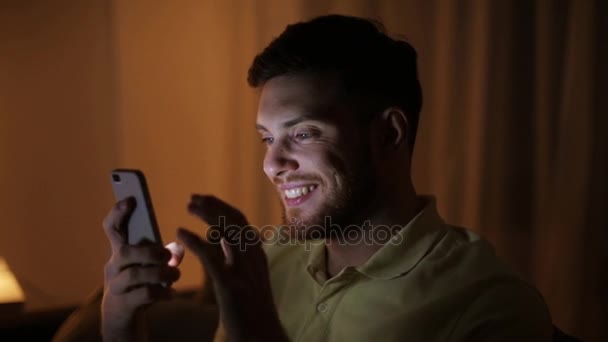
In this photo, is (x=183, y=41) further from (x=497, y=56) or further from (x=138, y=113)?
(x=497, y=56)

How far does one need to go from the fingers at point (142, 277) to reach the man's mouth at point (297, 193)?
0.82ft

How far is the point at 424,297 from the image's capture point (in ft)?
3.04

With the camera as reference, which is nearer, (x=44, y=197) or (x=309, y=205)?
(x=309, y=205)

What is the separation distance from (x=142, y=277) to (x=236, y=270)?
0.19 m

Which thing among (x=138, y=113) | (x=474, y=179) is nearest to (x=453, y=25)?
(x=474, y=179)

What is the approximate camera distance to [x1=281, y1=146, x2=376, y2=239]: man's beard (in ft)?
3.23

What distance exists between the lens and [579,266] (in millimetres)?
1801

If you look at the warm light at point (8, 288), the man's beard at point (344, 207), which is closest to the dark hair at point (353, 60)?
the man's beard at point (344, 207)

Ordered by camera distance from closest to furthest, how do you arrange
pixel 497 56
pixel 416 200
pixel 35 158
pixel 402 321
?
pixel 402 321 → pixel 416 200 → pixel 35 158 → pixel 497 56

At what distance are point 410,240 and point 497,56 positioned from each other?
3.26ft

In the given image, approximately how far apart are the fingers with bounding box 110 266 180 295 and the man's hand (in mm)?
134

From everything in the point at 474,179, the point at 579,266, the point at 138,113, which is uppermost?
the point at 138,113

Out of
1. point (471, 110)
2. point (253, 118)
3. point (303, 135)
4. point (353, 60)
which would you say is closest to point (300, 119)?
point (303, 135)

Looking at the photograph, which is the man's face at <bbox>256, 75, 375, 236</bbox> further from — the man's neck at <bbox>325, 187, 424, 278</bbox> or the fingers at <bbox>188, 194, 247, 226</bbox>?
the fingers at <bbox>188, 194, 247, 226</bbox>
